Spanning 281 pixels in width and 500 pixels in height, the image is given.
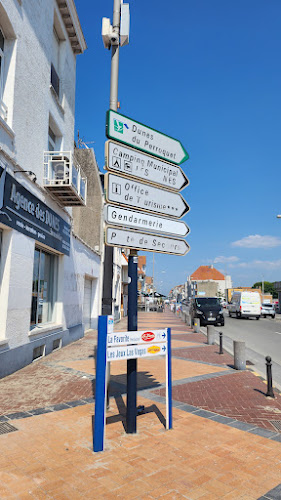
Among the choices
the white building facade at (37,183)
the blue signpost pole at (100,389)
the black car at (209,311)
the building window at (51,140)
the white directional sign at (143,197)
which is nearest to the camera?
the blue signpost pole at (100,389)

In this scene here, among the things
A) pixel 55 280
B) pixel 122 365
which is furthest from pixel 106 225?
pixel 55 280

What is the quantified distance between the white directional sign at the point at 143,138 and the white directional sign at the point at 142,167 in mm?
91

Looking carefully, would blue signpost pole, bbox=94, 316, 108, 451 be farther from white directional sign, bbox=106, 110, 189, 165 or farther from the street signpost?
white directional sign, bbox=106, 110, 189, 165

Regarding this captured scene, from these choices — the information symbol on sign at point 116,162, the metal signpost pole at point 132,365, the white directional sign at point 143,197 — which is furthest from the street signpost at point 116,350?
the information symbol on sign at point 116,162

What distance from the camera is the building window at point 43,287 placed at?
33.3 feet

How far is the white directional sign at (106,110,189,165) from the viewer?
469cm

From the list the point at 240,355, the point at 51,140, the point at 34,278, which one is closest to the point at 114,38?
the point at 34,278

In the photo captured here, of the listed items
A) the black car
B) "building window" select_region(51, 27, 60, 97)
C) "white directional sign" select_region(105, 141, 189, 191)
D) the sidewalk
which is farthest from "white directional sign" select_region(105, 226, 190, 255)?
the black car

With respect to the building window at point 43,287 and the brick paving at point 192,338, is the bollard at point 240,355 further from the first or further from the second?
the brick paving at point 192,338

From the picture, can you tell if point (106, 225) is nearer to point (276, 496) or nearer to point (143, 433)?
point (143, 433)

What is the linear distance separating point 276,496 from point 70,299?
10847 millimetres

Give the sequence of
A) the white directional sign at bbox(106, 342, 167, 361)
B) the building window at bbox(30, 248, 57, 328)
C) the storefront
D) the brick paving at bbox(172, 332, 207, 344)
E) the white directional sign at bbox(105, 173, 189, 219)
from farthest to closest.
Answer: the brick paving at bbox(172, 332, 207, 344)
the building window at bbox(30, 248, 57, 328)
the storefront
the white directional sign at bbox(105, 173, 189, 219)
the white directional sign at bbox(106, 342, 167, 361)

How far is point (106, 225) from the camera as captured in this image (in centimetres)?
443

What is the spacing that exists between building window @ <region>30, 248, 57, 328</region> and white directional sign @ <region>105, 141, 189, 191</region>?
19.7 ft
